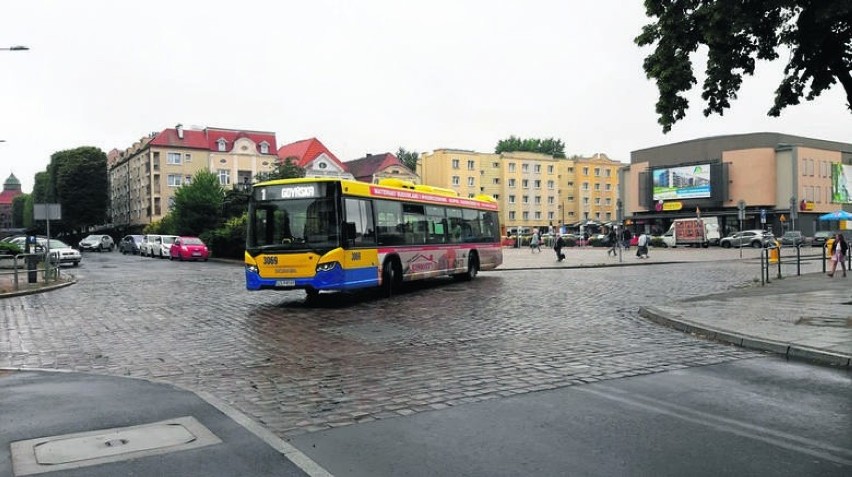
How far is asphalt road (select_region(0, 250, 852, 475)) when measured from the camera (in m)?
4.76

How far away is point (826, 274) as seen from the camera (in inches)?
830

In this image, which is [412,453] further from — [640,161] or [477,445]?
[640,161]

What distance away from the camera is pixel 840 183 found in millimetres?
72875

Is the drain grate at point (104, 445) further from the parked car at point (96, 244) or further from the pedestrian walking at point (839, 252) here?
the parked car at point (96, 244)

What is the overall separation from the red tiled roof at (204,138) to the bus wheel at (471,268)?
6840 cm

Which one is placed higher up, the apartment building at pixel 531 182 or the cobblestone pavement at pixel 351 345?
the apartment building at pixel 531 182

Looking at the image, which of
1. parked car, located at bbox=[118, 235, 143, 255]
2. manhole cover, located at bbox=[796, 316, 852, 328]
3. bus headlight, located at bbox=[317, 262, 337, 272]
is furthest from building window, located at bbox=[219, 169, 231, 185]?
manhole cover, located at bbox=[796, 316, 852, 328]

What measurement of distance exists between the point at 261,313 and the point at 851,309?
11364mm

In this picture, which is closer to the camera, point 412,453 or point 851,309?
point 412,453

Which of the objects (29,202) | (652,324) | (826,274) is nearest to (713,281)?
(826,274)

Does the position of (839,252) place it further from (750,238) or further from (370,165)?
(370,165)

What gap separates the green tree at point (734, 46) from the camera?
32.1 feet

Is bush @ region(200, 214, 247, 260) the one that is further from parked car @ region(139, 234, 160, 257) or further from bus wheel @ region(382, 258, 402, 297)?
bus wheel @ region(382, 258, 402, 297)

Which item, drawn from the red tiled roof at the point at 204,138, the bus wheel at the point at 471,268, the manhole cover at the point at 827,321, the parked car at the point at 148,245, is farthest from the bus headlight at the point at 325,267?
the red tiled roof at the point at 204,138
